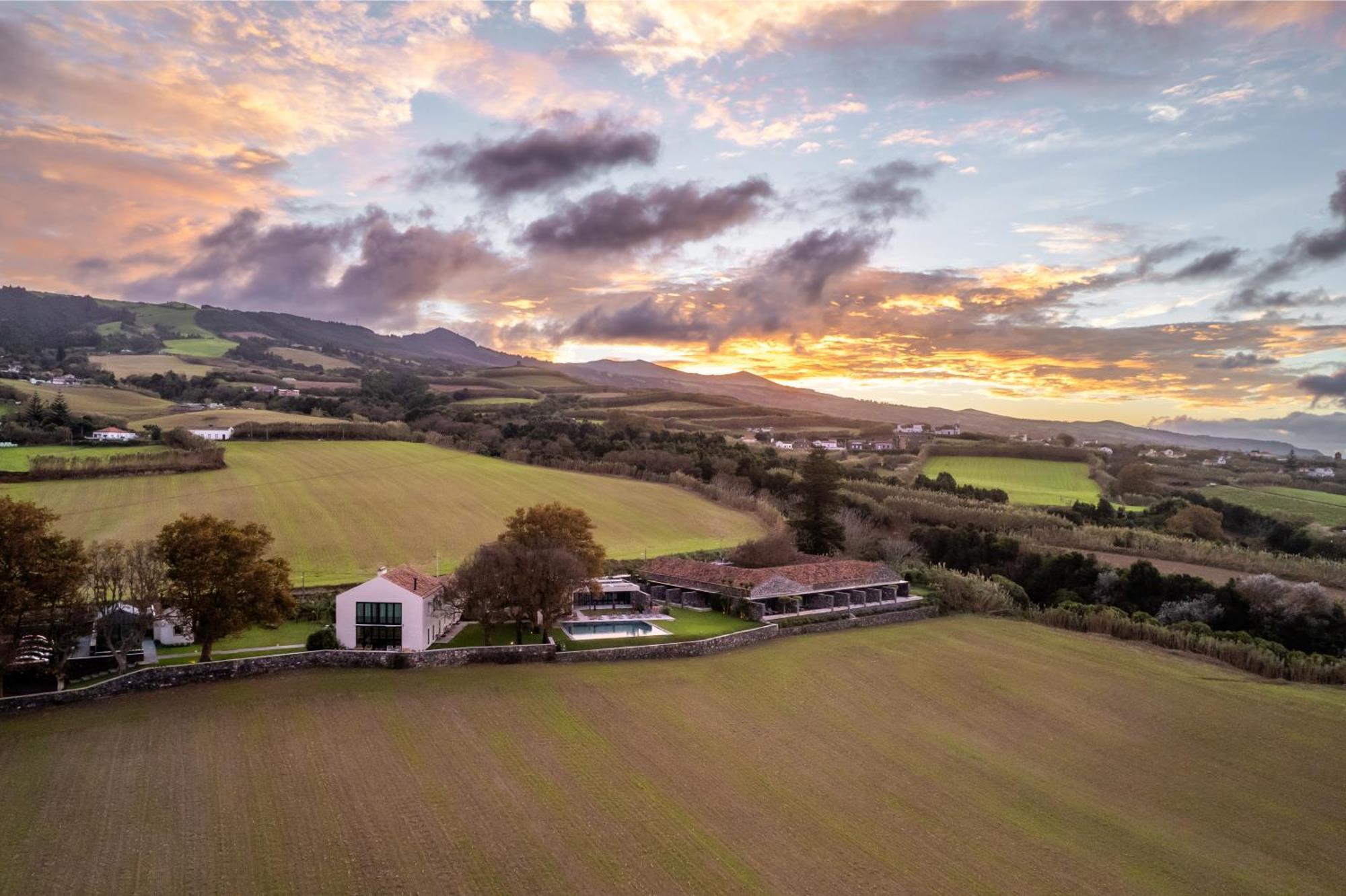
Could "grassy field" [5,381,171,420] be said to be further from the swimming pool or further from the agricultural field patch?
the swimming pool

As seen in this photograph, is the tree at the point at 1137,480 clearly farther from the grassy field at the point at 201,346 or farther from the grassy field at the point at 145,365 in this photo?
the grassy field at the point at 201,346

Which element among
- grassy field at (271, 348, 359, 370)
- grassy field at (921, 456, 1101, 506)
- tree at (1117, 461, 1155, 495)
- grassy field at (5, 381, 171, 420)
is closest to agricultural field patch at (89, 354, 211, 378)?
grassy field at (5, 381, 171, 420)

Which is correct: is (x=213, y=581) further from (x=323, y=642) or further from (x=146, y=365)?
(x=146, y=365)

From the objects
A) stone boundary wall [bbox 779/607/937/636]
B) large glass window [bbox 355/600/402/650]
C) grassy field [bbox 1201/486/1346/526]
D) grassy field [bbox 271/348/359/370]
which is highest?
grassy field [bbox 271/348/359/370]

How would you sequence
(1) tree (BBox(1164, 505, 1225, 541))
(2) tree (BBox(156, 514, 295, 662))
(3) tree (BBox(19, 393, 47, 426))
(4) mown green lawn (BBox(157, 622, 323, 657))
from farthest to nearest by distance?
(3) tree (BBox(19, 393, 47, 426))
(1) tree (BBox(1164, 505, 1225, 541))
(4) mown green lawn (BBox(157, 622, 323, 657))
(2) tree (BBox(156, 514, 295, 662))

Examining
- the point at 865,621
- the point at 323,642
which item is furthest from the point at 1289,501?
the point at 323,642

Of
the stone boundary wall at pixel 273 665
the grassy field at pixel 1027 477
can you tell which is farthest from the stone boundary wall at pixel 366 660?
the grassy field at pixel 1027 477
